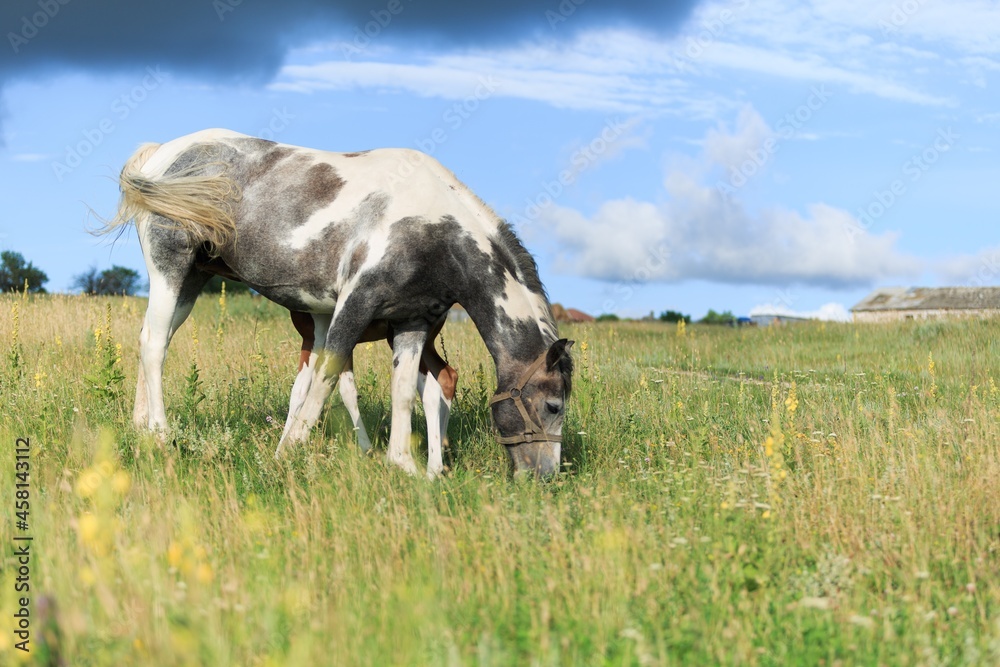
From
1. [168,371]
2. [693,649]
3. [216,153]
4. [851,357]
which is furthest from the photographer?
[851,357]

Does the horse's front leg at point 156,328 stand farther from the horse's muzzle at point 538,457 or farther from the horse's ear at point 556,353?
the horse's ear at point 556,353

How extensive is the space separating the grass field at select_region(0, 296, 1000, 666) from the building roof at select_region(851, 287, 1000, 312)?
53.9 meters

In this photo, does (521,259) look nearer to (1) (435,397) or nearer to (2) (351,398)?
(1) (435,397)

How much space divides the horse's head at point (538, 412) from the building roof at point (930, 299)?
180 ft

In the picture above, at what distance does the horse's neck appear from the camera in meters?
6.51

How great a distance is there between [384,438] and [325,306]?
1.80 metres

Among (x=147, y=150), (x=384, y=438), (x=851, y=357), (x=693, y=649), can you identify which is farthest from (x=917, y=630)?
(x=851, y=357)

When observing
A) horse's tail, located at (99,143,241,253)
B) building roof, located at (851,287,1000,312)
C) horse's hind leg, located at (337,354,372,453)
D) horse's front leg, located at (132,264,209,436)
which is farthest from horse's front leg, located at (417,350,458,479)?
building roof, located at (851,287,1000,312)

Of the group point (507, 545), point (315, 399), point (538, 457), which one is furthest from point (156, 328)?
point (507, 545)

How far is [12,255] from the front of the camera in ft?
140

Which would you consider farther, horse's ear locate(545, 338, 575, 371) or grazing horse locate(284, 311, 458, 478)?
grazing horse locate(284, 311, 458, 478)

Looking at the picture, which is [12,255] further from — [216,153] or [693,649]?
[693,649]

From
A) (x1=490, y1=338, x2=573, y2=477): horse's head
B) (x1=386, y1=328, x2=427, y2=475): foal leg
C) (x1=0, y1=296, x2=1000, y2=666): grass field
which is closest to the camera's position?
(x1=0, y1=296, x2=1000, y2=666): grass field

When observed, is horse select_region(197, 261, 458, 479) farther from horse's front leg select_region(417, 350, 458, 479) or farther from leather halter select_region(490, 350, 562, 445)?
leather halter select_region(490, 350, 562, 445)
